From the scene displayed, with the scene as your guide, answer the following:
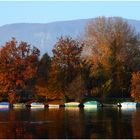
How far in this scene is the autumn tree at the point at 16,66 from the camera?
115 metres

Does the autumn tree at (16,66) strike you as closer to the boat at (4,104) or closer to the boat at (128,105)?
the boat at (4,104)

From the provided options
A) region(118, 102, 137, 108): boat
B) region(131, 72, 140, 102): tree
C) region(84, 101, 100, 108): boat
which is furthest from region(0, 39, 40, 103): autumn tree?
region(131, 72, 140, 102): tree

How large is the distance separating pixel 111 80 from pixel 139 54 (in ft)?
33.6

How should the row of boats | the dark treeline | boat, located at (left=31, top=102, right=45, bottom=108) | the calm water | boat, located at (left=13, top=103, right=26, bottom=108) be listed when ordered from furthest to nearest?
the dark treeline < boat, located at (left=13, top=103, right=26, bottom=108) < boat, located at (left=31, top=102, right=45, bottom=108) < the row of boats < the calm water

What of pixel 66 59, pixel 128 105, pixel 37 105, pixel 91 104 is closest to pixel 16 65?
pixel 37 105

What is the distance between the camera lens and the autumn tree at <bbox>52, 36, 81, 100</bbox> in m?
114

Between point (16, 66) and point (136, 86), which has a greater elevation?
point (16, 66)

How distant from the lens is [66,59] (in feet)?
377

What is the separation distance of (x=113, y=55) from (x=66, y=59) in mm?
10995

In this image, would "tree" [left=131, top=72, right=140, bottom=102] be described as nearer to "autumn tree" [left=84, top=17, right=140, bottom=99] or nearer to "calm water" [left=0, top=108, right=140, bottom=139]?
"autumn tree" [left=84, top=17, right=140, bottom=99]

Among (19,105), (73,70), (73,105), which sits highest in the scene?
(73,70)

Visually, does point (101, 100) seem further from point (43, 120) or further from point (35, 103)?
point (43, 120)

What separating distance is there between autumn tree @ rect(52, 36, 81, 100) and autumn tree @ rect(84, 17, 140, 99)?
3.75 meters

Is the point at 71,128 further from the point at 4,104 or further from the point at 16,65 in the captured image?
the point at 16,65
